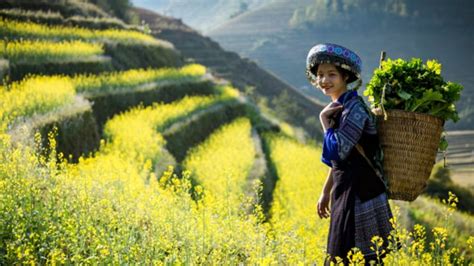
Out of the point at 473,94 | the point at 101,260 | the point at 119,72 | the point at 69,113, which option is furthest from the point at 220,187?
the point at 473,94

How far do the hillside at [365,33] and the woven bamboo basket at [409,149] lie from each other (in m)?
103

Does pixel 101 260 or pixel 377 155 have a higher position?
pixel 377 155

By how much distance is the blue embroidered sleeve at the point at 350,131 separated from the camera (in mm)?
3773

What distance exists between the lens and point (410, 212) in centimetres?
1453

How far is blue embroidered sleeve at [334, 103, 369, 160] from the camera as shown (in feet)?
12.4

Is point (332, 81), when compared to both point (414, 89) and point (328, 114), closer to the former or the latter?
point (328, 114)

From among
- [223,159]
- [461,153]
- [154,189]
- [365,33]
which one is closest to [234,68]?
[461,153]

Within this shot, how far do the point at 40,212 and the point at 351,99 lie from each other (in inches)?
96.5

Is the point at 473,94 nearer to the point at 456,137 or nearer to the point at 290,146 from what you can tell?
the point at 456,137

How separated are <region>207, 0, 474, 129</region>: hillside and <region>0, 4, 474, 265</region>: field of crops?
89.6 metres

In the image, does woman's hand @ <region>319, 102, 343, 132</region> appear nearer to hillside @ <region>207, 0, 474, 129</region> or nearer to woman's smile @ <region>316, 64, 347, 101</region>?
woman's smile @ <region>316, 64, 347, 101</region>

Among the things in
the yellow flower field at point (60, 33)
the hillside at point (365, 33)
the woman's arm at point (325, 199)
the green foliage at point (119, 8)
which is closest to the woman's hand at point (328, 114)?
the woman's arm at point (325, 199)

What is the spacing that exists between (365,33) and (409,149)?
126940 mm

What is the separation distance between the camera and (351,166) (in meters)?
3.92
